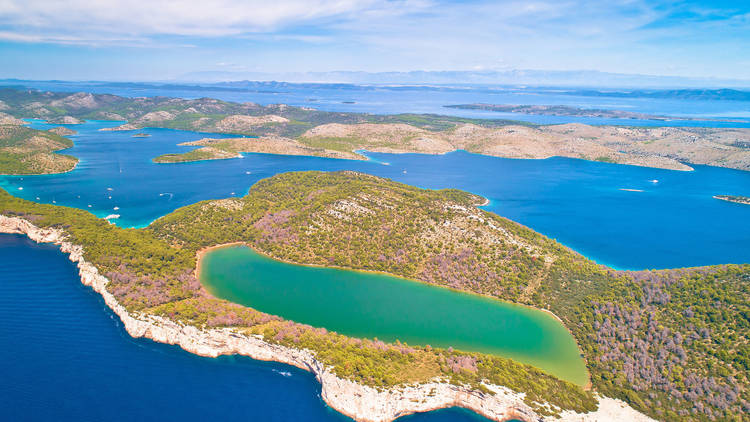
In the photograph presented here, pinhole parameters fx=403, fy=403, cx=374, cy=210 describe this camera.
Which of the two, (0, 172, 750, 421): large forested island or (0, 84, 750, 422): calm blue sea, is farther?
(0, 172, 750, 421): large forested island

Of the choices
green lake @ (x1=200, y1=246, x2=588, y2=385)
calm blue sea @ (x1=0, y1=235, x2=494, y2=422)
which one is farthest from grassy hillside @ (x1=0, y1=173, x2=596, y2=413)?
calm blue sea @ (x1=0, y1=235, x2=494, y2=422)

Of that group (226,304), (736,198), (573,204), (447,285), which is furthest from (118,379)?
(736,198)

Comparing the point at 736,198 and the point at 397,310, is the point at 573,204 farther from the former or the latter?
the point at 397,310

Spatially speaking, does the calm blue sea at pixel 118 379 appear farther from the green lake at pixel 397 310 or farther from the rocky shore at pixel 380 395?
the green lake at pixel 397 310

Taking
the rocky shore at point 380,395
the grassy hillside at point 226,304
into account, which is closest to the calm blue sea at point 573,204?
the grassy hillside at point 226,304

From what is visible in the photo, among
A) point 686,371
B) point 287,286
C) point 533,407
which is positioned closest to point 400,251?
point 287,286

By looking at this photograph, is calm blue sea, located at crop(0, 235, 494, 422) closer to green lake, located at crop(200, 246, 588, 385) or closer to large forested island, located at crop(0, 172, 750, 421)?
large forested island, located at crop(0, 172, 750, 421)
